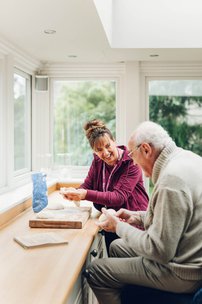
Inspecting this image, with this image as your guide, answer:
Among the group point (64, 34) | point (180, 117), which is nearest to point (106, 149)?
point (64, 34)

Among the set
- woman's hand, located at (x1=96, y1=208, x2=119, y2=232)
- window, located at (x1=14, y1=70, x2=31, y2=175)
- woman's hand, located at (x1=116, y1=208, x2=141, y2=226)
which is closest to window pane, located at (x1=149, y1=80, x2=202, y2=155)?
window, located at (x1=14, y1=70, x2=31, y2=175)

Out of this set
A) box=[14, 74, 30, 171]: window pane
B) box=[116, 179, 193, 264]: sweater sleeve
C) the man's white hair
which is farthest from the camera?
box=[14, 74, 30, 171]: window pane

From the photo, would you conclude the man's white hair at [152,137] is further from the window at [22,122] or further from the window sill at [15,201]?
the window at [22,122]

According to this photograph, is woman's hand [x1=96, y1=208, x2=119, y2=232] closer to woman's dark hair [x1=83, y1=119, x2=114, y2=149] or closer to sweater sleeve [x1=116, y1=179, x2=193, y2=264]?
sweater sleeve [x1=116, y1=179, x2=193, y2=264]

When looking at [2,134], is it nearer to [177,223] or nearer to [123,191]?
[123,191]

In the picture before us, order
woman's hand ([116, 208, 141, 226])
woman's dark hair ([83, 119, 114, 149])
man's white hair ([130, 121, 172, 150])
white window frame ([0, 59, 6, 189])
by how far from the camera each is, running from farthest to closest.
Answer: white window frame ([0, 59, 6, 189]), woman's dark hair ([83, 119, 114, 149]), woman's hand ([116, 208, 141, 226]), man's white hair ([130, 121, 172, 150])

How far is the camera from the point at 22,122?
3834 millimetres

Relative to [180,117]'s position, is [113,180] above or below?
below

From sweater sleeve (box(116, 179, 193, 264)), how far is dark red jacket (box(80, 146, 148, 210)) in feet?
2.56

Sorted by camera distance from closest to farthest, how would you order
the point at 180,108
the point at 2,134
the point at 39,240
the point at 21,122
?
the point at 39,240, the point at 2,134, the point at 21,122, the point at 180,108

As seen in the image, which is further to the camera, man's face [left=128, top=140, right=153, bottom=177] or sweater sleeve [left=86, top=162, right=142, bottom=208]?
sweater sleeve [left=86, top=162, right=142, bottom=208]

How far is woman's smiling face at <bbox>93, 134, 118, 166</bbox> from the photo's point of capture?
2.55 m

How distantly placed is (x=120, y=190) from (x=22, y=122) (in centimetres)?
169

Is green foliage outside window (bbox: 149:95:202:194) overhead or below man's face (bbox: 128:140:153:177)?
overhead
